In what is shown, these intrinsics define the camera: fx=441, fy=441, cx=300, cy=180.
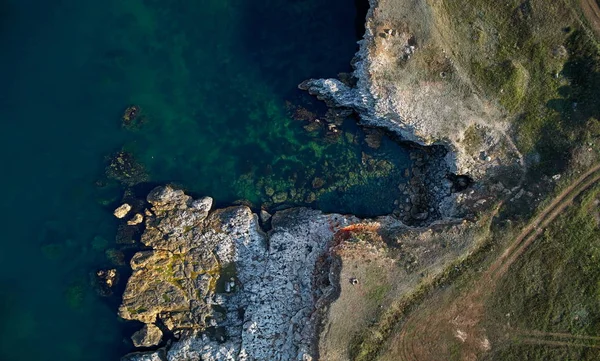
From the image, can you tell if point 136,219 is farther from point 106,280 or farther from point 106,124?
point 106,124

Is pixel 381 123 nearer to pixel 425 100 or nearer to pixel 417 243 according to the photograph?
pixel 425 100

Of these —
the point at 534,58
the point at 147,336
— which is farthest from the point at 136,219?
the point at 534,58

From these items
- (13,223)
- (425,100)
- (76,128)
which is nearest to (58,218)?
(13,223)

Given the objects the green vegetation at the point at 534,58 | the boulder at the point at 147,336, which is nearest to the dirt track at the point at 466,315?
the green vegetation at the point at 534,58

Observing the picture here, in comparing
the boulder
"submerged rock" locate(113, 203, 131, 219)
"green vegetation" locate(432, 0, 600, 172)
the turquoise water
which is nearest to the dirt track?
"green vegetation" locate(432, 0, 600, 172)

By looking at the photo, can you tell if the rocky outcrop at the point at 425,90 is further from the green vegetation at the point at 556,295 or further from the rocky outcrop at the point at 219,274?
the rocky outcrop at the point at 219,274
